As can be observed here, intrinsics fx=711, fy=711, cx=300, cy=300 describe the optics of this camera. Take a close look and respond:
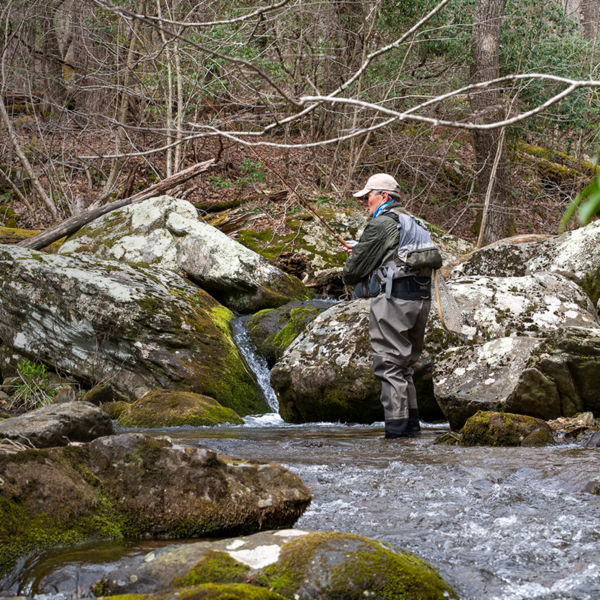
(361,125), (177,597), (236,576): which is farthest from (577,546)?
(361,125)

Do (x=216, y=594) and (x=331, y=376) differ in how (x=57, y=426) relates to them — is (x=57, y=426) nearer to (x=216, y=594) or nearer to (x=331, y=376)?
(x=216, y=594)

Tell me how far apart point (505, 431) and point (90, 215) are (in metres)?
9.04

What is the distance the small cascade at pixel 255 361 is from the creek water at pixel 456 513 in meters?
3.18

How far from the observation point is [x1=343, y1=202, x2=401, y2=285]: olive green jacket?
6.41 meters

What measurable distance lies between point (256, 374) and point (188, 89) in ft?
25.2

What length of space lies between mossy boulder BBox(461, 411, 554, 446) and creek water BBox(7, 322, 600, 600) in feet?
0.80

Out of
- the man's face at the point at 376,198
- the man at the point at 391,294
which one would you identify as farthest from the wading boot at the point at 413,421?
the man's face at the point at 376,198

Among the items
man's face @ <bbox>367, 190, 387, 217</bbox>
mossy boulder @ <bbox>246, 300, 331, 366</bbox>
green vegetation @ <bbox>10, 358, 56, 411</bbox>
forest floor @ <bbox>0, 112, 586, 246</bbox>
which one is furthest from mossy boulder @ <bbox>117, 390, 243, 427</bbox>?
forest floor @ <bbox>0, 112, 586, 246</bbox>

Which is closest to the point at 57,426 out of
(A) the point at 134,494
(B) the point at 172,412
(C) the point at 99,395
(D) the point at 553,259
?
(A) the point at 134,494

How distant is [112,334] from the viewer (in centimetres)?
880

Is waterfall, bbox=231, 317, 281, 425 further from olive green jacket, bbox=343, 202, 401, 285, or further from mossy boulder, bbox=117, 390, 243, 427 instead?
olive green jacket, bbox=343, 202, 401, 285

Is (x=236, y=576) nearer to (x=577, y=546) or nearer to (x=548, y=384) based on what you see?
(x=577, y=546)

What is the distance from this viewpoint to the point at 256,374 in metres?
9.62

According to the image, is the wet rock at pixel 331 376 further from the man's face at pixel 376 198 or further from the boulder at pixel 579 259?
the boulder at pixel 579 259
